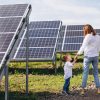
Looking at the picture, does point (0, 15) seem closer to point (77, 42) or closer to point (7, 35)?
point (7, 35)

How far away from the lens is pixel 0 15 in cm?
1149

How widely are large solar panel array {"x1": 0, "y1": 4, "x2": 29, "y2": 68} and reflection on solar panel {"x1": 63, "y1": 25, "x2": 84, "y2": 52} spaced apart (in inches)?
420

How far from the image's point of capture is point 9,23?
10789mm

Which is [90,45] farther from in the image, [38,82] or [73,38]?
[73,38]

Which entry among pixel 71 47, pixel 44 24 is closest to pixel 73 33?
pixel 71 47

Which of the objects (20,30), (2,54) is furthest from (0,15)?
(2,54)

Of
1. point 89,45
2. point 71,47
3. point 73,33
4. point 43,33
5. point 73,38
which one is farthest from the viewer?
point 73,33

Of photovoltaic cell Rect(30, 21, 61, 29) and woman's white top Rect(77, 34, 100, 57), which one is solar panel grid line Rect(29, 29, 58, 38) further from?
woman's white top Rect(77, 34, 100, 57)

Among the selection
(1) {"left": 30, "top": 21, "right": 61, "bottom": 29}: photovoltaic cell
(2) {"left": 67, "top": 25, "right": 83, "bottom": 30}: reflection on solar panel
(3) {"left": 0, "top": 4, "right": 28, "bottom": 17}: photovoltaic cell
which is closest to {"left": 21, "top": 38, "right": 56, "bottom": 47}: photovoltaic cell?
(1) {"left": 30, "top": 21, "right": 61, "bottom": 29}: photovoltaic cell

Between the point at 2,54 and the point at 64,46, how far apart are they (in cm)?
1409

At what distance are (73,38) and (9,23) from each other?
1337cm

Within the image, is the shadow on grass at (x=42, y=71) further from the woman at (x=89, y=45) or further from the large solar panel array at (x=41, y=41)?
the woman at (x=89, y=45)

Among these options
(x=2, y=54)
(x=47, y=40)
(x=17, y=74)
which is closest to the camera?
(x=2, y=54)

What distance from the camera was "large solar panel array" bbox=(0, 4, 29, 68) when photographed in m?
9.40
